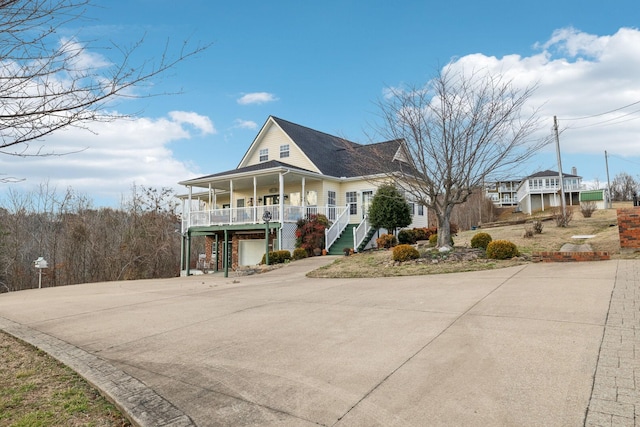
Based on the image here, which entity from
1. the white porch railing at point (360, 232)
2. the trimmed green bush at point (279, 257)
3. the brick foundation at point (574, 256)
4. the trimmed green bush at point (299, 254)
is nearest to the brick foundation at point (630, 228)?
the brick foundation at point (574, 256)

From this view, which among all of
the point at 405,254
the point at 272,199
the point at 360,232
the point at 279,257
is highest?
the point at 272,199

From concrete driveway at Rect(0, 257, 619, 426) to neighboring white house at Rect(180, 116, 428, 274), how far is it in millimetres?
11011

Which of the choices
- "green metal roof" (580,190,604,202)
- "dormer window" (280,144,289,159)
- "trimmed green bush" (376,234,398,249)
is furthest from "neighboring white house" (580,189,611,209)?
"dormer window" (280,144,289,159)

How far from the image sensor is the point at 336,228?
19.3 metres

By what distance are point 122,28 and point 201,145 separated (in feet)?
39.9

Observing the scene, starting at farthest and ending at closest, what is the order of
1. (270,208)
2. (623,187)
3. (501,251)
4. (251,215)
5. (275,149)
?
(623,187) → (275,149) → (251,215) → (270,208) → (501,251)

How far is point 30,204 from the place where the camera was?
23188 millimetres

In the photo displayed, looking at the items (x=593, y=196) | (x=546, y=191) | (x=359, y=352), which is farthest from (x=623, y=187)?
(x=359, y=352)

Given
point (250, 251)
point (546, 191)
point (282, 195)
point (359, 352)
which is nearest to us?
point (359, 352)

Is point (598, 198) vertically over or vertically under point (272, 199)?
over

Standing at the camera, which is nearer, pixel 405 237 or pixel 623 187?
pixel 405 237

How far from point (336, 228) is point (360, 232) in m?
1.46

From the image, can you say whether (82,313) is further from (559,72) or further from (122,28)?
(559,72)

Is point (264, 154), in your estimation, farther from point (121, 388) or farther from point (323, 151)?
point (121, 388)
